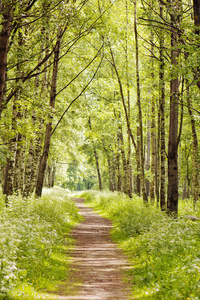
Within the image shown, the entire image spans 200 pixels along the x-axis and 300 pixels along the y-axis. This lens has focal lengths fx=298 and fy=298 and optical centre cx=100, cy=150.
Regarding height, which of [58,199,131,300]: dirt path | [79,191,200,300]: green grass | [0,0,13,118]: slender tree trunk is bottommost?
[58,199,131,300]: dirt path

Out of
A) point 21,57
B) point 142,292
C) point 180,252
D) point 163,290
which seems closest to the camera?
point 163,290

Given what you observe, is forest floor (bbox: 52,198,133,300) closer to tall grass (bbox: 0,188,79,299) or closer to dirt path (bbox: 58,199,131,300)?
dirt path (bbox: 58,199,131,300)

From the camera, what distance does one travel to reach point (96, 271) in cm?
828

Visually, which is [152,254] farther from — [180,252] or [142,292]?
[142,292]

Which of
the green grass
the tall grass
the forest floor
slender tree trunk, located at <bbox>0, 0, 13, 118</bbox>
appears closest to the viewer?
the tall grass

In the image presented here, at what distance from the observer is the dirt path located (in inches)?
257

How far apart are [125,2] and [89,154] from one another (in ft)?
65.1

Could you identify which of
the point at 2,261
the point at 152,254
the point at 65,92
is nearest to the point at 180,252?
the point at 152,254

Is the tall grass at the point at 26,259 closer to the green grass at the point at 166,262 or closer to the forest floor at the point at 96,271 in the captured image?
the forest floor at the point at 96,271

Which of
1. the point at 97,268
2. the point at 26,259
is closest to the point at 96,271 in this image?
the point at 97,268

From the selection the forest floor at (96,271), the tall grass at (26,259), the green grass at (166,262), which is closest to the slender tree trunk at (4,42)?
Result: the tall grass at (26,259)

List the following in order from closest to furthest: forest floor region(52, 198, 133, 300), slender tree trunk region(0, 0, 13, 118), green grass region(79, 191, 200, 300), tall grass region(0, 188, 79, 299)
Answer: tall grass region(0, 188, 79, 299) < green grass region(79, 191, 200, 300) < forest floor region(52, 198, 133, 300) < slender tree trunk region(0, 0, 13, 118)

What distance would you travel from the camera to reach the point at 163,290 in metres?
5.75

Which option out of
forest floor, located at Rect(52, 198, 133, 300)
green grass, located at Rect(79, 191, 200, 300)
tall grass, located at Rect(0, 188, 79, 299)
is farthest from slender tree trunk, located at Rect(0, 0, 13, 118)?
green grass, located at Rect(79, 191, 200, 300)
